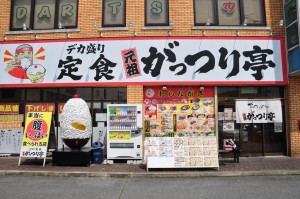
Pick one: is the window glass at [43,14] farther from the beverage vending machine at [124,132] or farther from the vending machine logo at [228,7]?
the vending machine logo at [228,7]

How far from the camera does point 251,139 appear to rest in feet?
38.9

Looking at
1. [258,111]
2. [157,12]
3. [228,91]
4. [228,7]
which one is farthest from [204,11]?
[258,111]

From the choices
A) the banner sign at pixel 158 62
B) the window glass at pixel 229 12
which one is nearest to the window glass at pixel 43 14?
the banner sign at pixel 158 62

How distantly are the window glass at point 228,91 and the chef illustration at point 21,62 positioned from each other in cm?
792

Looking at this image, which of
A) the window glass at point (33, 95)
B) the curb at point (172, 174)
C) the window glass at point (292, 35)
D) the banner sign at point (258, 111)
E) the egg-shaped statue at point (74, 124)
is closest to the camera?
the curb at point (172, 174)

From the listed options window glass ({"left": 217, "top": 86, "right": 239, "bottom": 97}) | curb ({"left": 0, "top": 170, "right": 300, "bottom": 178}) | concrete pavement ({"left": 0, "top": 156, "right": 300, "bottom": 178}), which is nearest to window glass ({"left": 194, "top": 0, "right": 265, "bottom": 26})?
window glass ({"left": 217, "top": 86, "right": 239, "bottom": 97})

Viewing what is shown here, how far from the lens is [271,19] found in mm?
12125

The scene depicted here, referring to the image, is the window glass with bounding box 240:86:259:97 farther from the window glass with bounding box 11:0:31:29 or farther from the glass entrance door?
the window glass with bounding box 11:0:31:29

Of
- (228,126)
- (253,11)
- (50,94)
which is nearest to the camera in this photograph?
(228,126)

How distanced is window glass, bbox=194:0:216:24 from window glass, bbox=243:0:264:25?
1422mm

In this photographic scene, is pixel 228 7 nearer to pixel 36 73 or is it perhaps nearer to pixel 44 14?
pixel 44 14

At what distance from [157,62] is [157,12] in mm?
2272

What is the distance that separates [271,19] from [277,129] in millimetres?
4622

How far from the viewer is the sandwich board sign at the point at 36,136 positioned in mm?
10141
